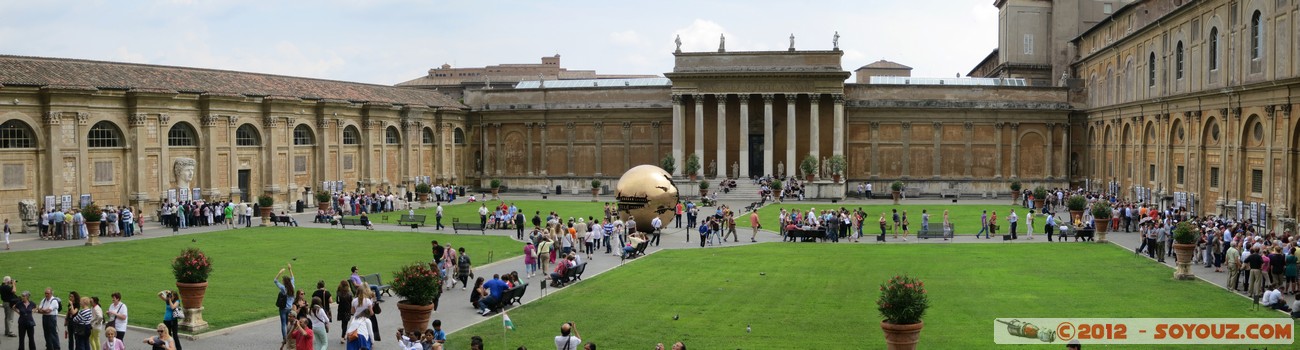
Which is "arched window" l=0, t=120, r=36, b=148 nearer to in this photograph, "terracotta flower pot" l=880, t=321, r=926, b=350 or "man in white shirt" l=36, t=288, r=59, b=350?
"man in white shirt" l=36, t=288, r=59, b=350

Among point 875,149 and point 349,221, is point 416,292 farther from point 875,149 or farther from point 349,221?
point 875,149

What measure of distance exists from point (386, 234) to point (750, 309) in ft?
75.9

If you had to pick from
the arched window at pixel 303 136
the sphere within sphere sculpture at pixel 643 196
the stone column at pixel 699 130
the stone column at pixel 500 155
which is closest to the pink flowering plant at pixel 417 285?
the sphere within sphere sculpture at pixel 643 196

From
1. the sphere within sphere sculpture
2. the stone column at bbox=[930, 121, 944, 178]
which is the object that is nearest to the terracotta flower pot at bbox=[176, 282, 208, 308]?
the sphere within sphere sculpture

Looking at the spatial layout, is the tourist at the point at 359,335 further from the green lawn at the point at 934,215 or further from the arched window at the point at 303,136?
the arched window at the point at 303,136

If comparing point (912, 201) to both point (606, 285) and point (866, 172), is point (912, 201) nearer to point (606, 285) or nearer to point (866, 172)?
point (866, 172)

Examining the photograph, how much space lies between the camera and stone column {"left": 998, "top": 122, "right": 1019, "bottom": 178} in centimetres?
7150

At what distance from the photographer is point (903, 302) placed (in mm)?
16719

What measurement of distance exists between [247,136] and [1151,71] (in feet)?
156

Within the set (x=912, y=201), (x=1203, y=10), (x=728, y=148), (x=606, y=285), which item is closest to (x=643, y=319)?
(x=606, y=285)

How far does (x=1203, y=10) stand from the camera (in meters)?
45.7

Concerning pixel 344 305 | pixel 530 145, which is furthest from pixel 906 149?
pixel 344 305

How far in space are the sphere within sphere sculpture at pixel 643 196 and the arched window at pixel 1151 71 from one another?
96.0 ft

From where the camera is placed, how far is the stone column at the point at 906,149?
72062 mm
